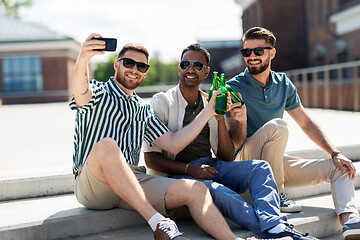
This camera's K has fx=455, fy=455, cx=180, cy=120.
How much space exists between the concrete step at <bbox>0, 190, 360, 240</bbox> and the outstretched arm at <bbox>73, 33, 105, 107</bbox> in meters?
0.87

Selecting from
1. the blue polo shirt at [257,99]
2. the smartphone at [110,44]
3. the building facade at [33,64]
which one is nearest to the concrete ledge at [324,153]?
the blue polo shirt at [257,99]

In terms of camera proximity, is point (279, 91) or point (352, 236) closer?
point (352, 236)

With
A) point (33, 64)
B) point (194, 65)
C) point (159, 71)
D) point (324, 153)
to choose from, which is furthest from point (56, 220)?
point (159, 71)

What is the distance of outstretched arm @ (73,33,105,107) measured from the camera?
115 inches

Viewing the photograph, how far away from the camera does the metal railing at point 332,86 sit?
554 inches

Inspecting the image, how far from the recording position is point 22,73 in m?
36.2

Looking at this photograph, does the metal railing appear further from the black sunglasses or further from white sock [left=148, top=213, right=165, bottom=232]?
white sock [left=148, top=213, right=165, bottom=232]

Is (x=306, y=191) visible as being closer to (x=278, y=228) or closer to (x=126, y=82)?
(x=278, y=228)

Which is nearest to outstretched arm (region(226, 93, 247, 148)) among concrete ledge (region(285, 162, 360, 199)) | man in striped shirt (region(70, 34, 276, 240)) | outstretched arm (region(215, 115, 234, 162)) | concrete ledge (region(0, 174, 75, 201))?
outstretched arm (region(215, 115, 234, 162))

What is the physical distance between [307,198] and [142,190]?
76.6 inches

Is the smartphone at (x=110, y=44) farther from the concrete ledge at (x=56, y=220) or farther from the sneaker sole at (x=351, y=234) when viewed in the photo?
the sneaker sole at (x=351, y=234)

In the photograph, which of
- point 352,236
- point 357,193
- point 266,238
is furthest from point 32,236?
point 357,193

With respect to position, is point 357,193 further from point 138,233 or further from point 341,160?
point 138,233

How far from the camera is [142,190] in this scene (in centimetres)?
302
